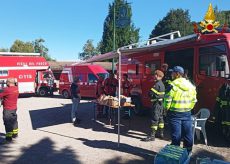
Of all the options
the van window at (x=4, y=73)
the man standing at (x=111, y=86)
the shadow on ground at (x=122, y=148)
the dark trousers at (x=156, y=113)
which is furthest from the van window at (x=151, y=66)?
the van window at (x=4, y=73)

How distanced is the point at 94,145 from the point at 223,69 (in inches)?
148

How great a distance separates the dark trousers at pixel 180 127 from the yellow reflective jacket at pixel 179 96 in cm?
13

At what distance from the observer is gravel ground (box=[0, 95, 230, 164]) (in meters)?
7.36

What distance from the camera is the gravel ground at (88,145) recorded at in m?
7.36

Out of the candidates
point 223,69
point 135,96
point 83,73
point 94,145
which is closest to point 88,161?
point 94,145

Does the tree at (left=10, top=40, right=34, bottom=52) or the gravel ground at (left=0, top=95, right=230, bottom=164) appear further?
the tree at (left=10, top=40, right=34, bottom=52)

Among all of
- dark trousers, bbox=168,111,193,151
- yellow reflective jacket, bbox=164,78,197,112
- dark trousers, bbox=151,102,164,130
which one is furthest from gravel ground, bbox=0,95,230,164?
yellow reflective jacket, bbox=164,78,197,112

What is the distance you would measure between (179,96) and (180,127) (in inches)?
25.0

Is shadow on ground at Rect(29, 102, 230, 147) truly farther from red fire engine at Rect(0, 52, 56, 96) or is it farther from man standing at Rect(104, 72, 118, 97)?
red fire engine at Rect(0, 52, 56, 96)

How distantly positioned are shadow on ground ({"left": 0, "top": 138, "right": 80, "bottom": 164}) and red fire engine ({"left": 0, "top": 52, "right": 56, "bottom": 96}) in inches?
642

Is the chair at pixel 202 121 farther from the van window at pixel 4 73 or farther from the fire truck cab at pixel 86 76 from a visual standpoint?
the van window at pixel 4 73

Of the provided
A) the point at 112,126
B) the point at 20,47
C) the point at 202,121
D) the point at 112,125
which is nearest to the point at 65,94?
the point at 112,125

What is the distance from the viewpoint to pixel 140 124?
11.7m

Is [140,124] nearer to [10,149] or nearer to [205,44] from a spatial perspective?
[205,44]
